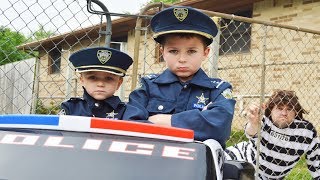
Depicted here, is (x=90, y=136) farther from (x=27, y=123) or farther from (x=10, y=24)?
(x=10, y=24)

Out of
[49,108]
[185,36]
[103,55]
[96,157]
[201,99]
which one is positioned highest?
[185,36]

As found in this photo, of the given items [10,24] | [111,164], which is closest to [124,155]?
[111,164]

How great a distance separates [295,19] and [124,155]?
8.93 m

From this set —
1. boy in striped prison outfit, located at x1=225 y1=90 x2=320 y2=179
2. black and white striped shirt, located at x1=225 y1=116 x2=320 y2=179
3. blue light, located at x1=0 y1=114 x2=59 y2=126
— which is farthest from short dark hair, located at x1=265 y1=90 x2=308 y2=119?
blue light, located at x1=0 y1=114 x2=59 y2=126

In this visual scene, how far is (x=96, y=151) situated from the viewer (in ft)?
6.46

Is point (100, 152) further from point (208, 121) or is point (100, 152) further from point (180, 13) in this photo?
point (180, 13)

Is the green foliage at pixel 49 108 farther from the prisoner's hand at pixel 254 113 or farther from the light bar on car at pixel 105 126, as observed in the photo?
the light bar on car at pixel 105 126

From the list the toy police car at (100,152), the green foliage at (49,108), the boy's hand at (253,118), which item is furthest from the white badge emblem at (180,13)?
the green foliage at (49,108)

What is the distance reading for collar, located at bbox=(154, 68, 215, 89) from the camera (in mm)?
2827

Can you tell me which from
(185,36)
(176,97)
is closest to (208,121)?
(176,97)

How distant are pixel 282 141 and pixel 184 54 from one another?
6.74ft

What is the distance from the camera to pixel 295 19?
1023cm

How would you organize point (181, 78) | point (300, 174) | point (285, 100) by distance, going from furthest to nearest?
point (300, 174) → point (285, 100) → point (181, 78)

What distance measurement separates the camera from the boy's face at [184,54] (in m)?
2.79
